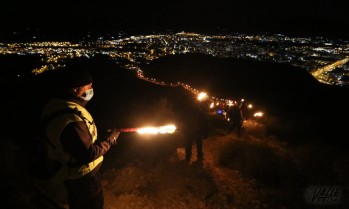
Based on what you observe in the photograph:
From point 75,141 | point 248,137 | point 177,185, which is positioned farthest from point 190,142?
point 75,141

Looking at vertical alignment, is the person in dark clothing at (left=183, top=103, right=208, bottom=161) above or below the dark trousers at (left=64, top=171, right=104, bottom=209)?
below

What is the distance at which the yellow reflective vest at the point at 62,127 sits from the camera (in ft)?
9.38

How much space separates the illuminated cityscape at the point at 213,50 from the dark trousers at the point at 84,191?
1823 inches

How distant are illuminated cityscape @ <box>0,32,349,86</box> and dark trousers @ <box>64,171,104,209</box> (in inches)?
1823

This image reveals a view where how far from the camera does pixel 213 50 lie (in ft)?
281

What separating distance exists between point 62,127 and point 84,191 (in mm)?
927

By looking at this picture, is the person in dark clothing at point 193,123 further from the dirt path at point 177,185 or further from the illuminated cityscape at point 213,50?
the illuminated cityscape at point 213,50

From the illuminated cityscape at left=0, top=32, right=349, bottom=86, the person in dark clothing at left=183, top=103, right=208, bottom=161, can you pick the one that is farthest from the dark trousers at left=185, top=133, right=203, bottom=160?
the illuminated cityscape at left=0, top=32, right=349, bottom=86

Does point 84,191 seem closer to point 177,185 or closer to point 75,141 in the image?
point 75,141

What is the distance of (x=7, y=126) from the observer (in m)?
18.5

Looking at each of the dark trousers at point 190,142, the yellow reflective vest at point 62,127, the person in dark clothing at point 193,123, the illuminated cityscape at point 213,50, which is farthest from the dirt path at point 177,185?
the illuminated cityscape at point 213,50

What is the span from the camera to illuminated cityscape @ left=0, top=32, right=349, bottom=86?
2423 inches

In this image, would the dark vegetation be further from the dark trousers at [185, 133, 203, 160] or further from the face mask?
the dark trousers at [185, 133, 203, 160]

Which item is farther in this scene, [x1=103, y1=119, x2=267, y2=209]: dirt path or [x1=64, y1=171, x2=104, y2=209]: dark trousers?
[x1=103, y1=119, x2=267, y2=209]: dirt path
